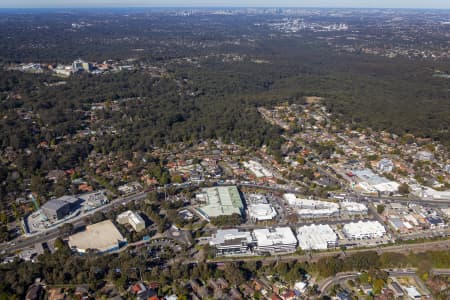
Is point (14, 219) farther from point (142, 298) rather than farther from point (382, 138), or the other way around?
point (382, 138)

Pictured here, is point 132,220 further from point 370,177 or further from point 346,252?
point 370,177

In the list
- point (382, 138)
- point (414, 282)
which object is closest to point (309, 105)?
point (382, 138)

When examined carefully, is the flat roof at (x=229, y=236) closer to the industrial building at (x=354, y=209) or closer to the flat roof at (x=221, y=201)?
the flat roof at (x=221, y=201)

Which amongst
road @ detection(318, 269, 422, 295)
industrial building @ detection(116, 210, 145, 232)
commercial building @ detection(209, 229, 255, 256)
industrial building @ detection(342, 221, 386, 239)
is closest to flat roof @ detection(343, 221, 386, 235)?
industrial building @ detection(342, 221, 386, 239)

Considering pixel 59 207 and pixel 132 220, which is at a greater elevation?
pixel 59 207

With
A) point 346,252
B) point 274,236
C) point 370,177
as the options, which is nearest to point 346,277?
point 346,252

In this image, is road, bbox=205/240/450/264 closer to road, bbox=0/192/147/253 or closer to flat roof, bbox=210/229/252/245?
flat roof, bbox=210/229/252/245

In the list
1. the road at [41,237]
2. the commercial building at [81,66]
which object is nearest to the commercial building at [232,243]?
the road at [41,237]
